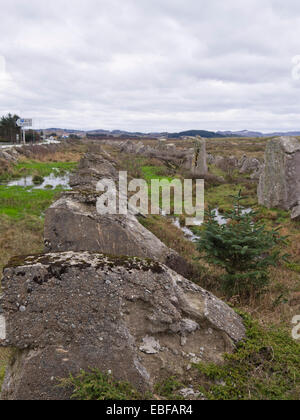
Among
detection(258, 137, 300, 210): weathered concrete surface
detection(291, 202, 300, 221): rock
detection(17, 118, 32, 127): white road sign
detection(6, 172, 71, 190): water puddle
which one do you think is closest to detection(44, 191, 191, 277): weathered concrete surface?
detection(291, 202, 300, 221): rock

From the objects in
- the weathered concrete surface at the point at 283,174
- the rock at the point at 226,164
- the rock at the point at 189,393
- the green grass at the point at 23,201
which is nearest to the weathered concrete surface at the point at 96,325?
the rock at the point at 189,393

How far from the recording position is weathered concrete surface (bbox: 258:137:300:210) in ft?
46.8

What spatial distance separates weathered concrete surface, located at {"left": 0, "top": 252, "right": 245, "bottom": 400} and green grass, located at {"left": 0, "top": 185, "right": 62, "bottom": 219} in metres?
9.83

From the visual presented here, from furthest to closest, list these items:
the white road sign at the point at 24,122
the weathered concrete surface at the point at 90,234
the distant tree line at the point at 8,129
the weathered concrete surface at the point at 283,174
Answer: the white road sign at the point at 24,122
the distant tree line at the point at 8,129
the weathered concrete surface at the point at 283,174
the weathered concrete surface at the point at 90,234

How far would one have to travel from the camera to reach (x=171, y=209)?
16.0m

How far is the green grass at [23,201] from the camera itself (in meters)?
13.1

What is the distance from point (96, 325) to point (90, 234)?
11.5ft

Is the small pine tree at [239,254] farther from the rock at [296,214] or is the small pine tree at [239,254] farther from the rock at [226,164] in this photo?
the rock at [226,164]

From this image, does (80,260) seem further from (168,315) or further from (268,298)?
(268,298)

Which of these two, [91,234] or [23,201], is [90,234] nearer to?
[91,234]

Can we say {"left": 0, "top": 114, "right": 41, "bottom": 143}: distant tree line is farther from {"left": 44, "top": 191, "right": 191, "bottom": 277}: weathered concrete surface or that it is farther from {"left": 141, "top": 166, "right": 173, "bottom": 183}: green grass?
{"left": 44, "top": 191, "right": 191, "bottom": 277}: weathered concrete surface

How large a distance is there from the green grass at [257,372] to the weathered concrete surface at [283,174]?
11291 millimetres
